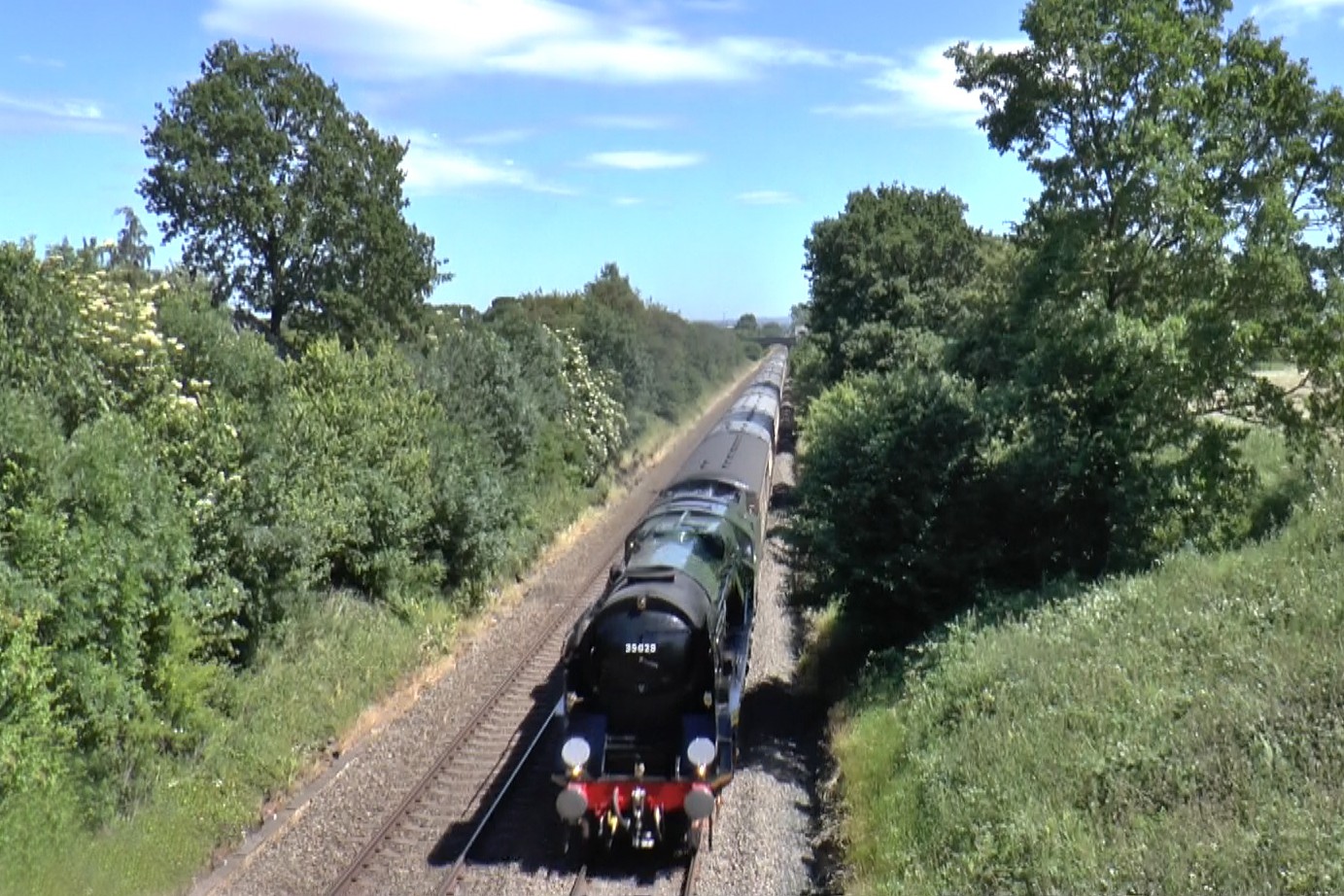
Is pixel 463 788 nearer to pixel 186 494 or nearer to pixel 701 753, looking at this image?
pixel 701 753

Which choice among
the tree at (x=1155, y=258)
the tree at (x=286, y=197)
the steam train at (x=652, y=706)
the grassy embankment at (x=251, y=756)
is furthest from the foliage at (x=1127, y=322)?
the tree at (x=286, y=197)

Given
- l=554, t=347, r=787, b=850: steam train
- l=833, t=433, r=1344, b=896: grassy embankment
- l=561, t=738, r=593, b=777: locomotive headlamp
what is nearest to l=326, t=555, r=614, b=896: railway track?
l=554, t=347, r=787, b=850: steam train

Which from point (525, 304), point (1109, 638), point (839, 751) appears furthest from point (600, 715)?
point (525, 304)

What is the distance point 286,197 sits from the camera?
29.2 m

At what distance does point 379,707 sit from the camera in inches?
712

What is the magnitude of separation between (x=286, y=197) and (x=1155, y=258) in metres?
21.6

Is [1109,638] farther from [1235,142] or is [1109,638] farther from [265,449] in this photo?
[265,449]

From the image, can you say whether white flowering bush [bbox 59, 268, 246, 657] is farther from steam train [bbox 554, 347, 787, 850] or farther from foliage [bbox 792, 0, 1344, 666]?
foliage [bbox 792, 0, 1344, 666]

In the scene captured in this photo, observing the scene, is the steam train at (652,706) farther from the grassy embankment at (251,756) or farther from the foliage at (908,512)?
the grassy embankment at (251,756)

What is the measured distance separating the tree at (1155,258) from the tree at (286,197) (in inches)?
731

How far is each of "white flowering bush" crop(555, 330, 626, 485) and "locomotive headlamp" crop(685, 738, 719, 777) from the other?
961 inches

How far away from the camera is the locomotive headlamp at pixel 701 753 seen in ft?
39.3

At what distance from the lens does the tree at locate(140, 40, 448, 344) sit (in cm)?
2817

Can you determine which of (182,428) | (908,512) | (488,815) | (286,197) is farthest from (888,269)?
(488,815)
